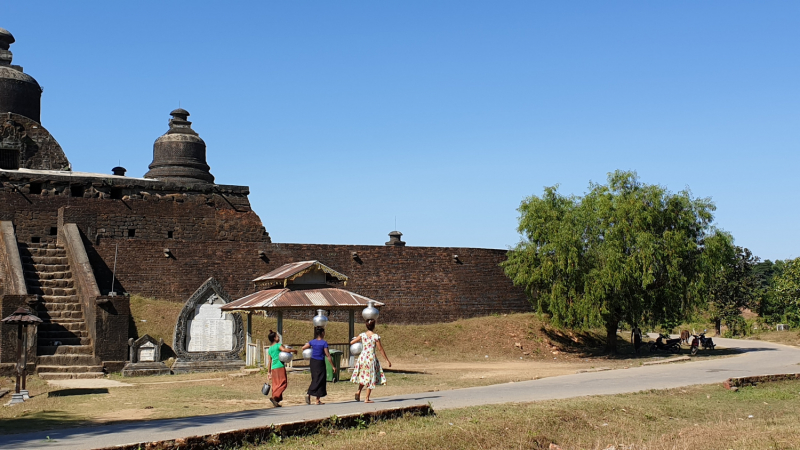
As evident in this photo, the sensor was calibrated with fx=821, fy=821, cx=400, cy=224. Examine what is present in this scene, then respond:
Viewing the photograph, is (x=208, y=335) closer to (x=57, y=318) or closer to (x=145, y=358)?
(x=145, y=358)

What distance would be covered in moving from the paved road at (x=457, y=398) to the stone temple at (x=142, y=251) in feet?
35.0

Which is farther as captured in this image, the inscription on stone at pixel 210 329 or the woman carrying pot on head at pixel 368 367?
the inscription on stone at pixel 210 329

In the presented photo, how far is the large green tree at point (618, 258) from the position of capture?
88.5 feet

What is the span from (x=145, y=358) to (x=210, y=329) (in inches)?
71.0

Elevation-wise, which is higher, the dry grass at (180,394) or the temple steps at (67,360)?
the temple steps at (67,360)

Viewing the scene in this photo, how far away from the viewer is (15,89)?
1316 inches

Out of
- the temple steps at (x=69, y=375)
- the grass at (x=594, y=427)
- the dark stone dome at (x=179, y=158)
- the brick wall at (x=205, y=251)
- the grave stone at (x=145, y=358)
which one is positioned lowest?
the grass at (x=594, y=427)

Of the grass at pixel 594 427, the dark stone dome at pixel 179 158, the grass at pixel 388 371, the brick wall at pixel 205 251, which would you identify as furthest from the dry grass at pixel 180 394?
the dark stone dome at pixel 179 158

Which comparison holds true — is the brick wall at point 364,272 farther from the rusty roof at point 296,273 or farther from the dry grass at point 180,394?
the dry grass at point 180,394

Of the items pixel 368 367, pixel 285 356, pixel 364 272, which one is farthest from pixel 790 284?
pixel 285 356

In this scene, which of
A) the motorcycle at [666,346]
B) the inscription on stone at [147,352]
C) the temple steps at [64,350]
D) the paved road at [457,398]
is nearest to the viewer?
the paved road at [457,398]

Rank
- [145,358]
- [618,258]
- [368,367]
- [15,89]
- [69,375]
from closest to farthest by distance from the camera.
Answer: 1. [368,367]
2. [69,375]
3. [145,358]
4. [618,258]
5. [15,89]

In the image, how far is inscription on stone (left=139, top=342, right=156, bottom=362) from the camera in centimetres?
2103

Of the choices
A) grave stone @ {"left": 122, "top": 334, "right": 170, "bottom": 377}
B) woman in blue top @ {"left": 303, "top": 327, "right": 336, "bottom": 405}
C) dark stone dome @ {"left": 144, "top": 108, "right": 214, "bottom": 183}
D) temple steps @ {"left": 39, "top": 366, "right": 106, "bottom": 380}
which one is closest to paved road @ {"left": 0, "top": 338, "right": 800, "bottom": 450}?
woman in blue top @ {"left": 303, "top": 327, "right": 336, "bottom": 405}
